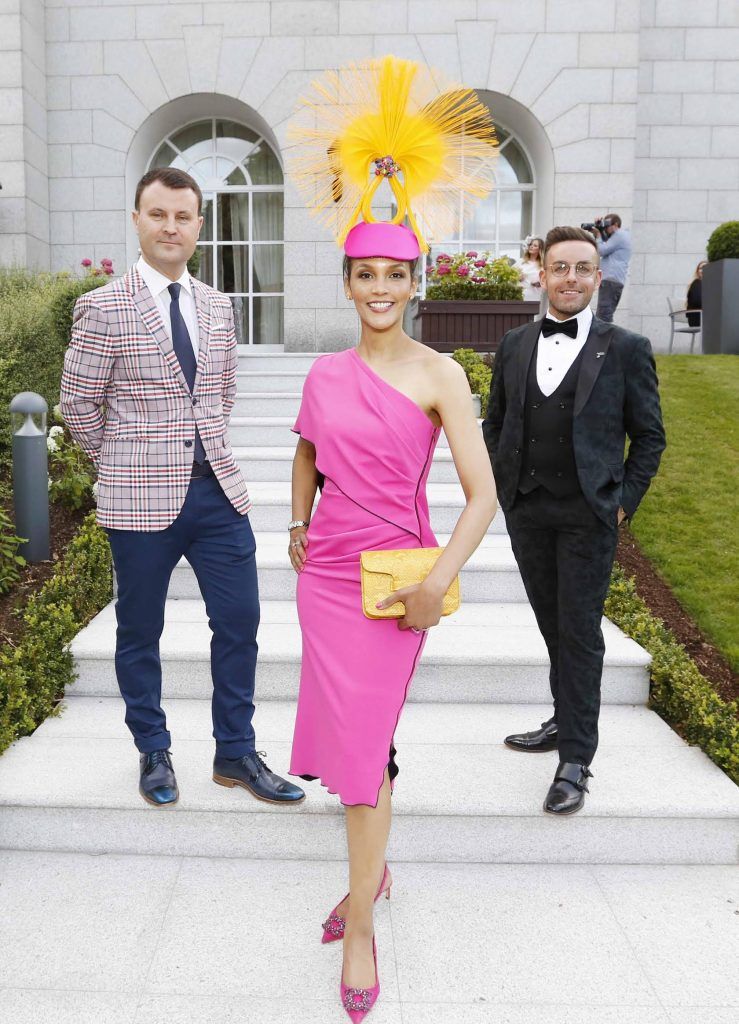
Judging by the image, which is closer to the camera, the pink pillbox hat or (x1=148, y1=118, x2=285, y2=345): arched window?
the pink pillbox hat

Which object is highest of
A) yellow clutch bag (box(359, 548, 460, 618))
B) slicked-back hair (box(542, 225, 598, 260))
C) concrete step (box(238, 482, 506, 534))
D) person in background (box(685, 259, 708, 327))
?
person in background (box(685, 259, 708, 327))

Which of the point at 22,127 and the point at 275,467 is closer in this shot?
the point at 275,467

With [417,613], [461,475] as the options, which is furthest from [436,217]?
[417,613]

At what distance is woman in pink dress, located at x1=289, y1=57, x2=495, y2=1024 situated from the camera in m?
2.29

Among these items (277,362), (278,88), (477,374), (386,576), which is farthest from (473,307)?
(386,576)

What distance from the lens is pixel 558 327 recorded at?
3.16 m

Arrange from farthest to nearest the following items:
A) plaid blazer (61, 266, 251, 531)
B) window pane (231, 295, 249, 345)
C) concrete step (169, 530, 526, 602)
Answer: window pane (231, 295, 249, 345)
concrete step (169, 530, 526, 602)
plaid blazer (61, 266, 251, 531)

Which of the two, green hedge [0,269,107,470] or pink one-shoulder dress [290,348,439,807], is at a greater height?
green hedge [0,269,107,470]

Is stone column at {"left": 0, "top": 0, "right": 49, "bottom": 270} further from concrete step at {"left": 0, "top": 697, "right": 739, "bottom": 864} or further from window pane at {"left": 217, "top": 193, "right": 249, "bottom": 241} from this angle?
concrete step at {"left": 0, "top": 697, "right": 739, "bottom": 864}

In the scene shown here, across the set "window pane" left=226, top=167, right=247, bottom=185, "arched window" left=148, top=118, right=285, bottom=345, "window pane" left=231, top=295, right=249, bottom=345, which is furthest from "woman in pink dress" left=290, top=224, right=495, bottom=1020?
"window pane" left=226, top=167, right=247, bottom=185

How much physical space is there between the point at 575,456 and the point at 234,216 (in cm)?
1141

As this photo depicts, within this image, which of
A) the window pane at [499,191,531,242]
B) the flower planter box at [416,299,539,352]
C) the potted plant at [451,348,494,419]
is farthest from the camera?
the window pane at [499,191,531,242]

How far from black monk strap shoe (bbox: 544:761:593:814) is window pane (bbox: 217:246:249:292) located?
11.5m

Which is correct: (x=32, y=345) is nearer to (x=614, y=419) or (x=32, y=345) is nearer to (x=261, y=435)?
(x=261, y=435)
